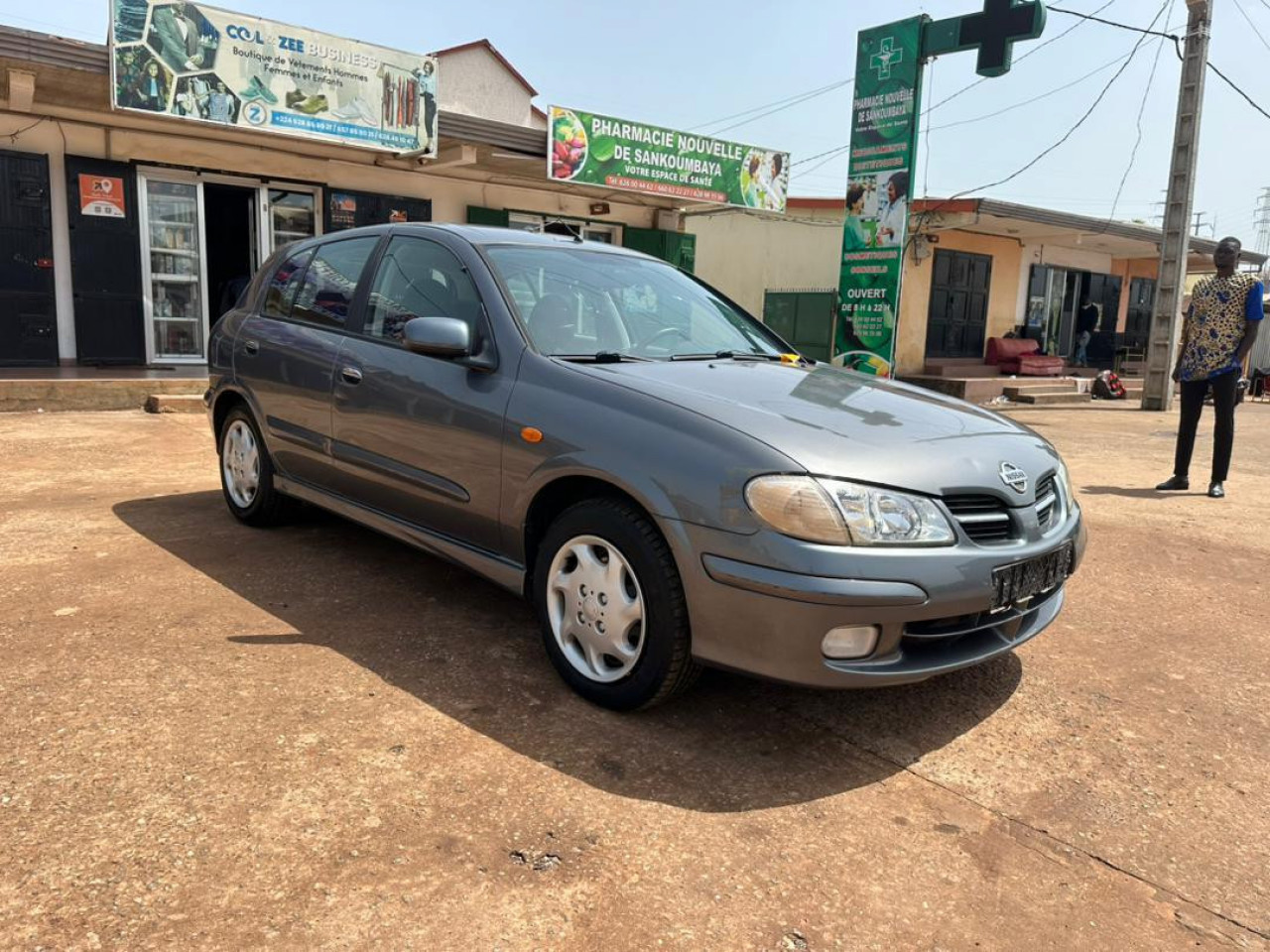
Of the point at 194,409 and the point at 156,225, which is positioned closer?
the point at 194,409

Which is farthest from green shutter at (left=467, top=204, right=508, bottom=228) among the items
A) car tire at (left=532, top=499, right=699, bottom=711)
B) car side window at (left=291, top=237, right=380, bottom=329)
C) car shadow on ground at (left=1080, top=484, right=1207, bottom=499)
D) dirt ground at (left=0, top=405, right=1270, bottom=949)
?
car tire at (left=532, top=499, right=699, bottom=711)

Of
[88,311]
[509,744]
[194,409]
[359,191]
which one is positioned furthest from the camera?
[359,191]

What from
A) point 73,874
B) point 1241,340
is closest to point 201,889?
point 73,874

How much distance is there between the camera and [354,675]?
320cm

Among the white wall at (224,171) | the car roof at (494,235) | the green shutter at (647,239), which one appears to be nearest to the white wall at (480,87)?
the green shutter at (647,239)

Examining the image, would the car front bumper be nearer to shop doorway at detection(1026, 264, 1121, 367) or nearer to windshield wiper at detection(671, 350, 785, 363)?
windshield wiper at detection(671, 350, 785, 363)

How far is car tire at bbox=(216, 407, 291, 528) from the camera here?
15.7 feet

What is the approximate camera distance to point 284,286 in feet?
15.6

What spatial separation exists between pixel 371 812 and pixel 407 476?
1.55 m

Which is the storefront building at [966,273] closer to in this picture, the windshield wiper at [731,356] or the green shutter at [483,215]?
the green shutter at [483,215]

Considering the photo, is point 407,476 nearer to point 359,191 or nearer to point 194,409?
point 194,409

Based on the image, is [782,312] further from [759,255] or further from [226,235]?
[226,235]

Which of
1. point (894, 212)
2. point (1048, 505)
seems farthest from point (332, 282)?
point (894, 212)

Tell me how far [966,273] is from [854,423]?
55.7 feet
